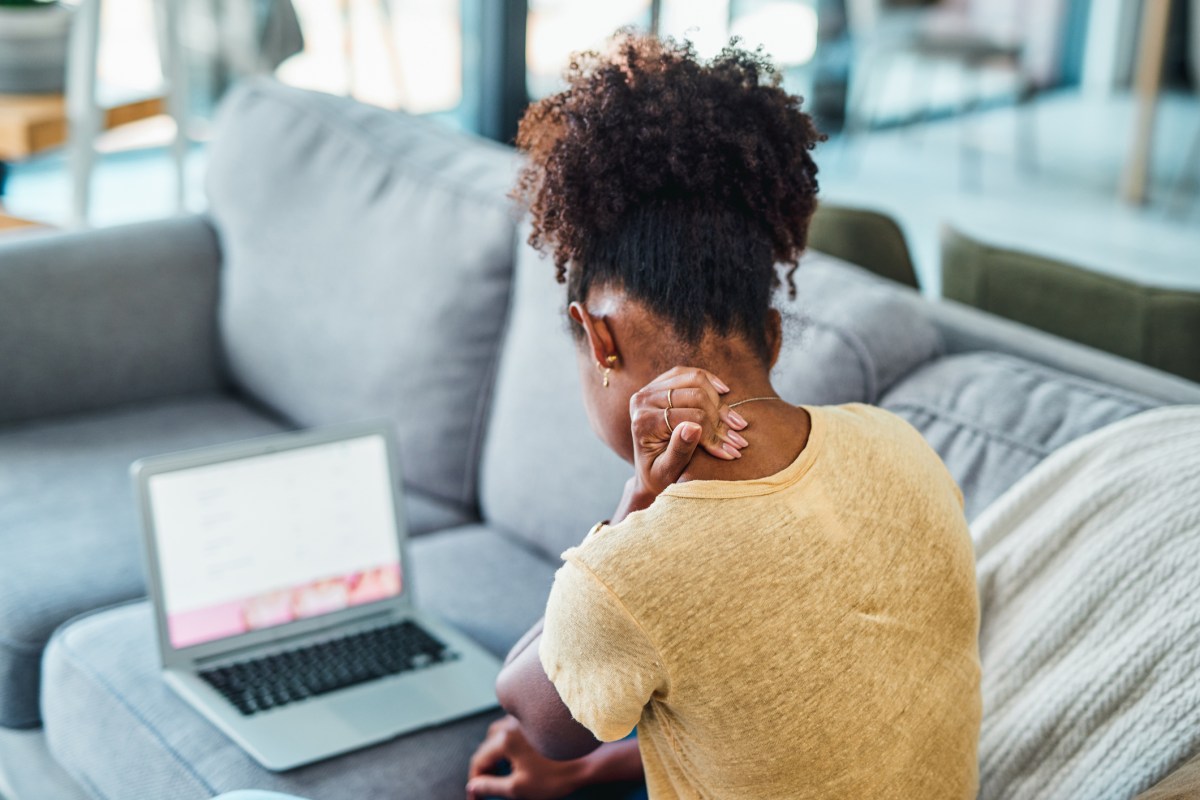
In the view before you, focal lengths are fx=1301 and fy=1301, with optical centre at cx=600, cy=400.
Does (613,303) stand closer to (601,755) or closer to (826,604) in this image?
(826,604)

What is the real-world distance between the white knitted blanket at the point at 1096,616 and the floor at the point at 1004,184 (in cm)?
262

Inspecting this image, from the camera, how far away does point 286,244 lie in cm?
217

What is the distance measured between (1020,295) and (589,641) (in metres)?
1.02

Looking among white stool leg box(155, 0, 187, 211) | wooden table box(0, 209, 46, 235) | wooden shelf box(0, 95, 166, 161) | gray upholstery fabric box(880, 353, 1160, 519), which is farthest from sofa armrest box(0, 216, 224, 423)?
gray upholstery fabric box(880, 353, 1160, 519)

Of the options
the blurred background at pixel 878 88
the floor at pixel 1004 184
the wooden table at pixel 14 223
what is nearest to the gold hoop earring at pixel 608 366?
the wooden table at pixel 14 223

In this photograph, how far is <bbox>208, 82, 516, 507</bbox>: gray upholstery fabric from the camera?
76.1 inches

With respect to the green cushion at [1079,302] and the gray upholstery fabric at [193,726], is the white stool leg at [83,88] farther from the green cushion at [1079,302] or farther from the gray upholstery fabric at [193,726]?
the green cushion at [1079,302]

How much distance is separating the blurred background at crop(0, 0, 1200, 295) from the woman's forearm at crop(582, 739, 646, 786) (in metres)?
2.55

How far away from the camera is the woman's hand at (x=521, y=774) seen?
1267 millimetres

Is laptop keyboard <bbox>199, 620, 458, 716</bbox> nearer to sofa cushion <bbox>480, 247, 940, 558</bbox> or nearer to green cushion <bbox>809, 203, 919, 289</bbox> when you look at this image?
sofa cushion <bbox>480, 247, 940, 558</bbox>

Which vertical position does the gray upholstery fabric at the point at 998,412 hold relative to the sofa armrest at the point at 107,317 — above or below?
above

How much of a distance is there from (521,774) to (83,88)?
221cm

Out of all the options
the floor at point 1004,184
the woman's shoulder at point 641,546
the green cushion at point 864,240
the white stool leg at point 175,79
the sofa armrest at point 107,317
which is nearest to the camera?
the woman's shoulder at point 641,546

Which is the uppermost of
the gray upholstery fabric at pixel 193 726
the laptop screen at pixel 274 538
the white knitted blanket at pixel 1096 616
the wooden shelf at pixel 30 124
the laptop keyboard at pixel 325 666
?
the wooden shelf at pixel 30 124
